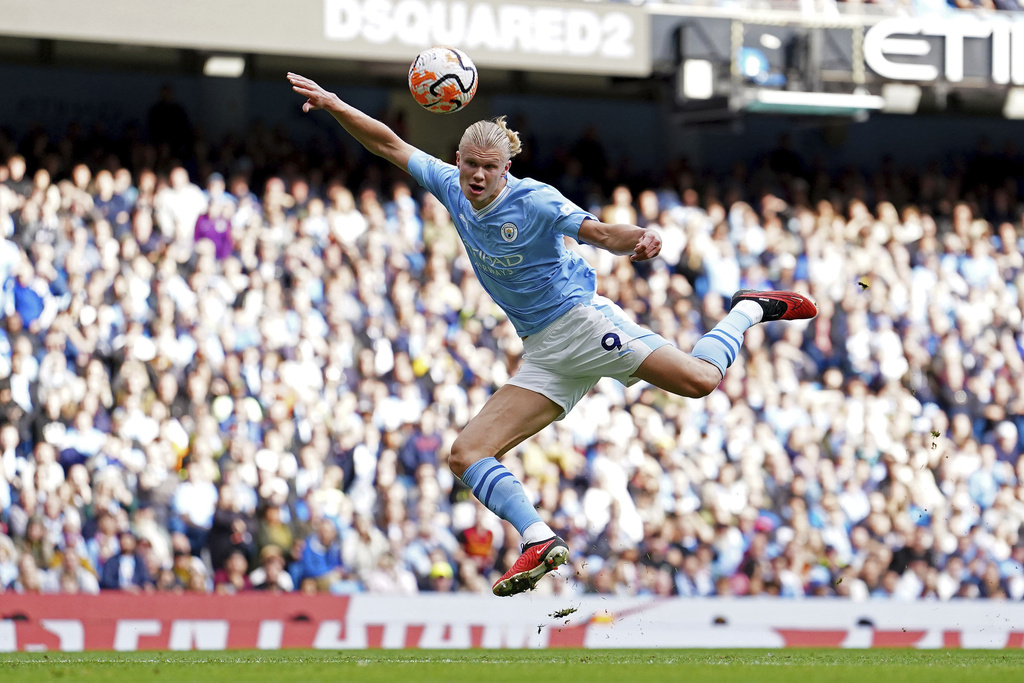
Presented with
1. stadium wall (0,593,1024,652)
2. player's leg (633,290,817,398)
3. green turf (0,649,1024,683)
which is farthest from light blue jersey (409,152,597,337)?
stadium wall (0,593,1024,652)

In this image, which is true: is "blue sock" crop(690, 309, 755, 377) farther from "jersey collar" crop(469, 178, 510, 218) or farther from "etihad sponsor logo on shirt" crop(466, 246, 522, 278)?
"jersey collar" crop(469, 178, 510, 218)

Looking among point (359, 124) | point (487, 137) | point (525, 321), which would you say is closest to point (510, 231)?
point (487, 137)

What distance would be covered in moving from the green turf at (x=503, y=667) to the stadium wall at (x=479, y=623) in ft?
2.58

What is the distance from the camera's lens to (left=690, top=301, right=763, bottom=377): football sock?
325 inches

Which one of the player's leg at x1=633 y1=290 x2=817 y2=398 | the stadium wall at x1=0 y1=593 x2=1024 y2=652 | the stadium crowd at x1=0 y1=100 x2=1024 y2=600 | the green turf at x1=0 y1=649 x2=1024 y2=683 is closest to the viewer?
the green turf at x1=0 y1=649 x2=1024 y2=683

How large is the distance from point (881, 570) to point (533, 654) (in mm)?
5036

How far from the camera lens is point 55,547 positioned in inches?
498

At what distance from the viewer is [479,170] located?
7.64 metres

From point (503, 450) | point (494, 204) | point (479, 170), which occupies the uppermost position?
point (479, 170)

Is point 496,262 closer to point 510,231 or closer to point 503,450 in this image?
point 510,231

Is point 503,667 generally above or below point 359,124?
below

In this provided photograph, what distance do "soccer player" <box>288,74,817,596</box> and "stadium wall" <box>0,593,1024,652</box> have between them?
4.30m

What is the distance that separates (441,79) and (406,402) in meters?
6.80

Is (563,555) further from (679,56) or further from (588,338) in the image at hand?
(679,56)
